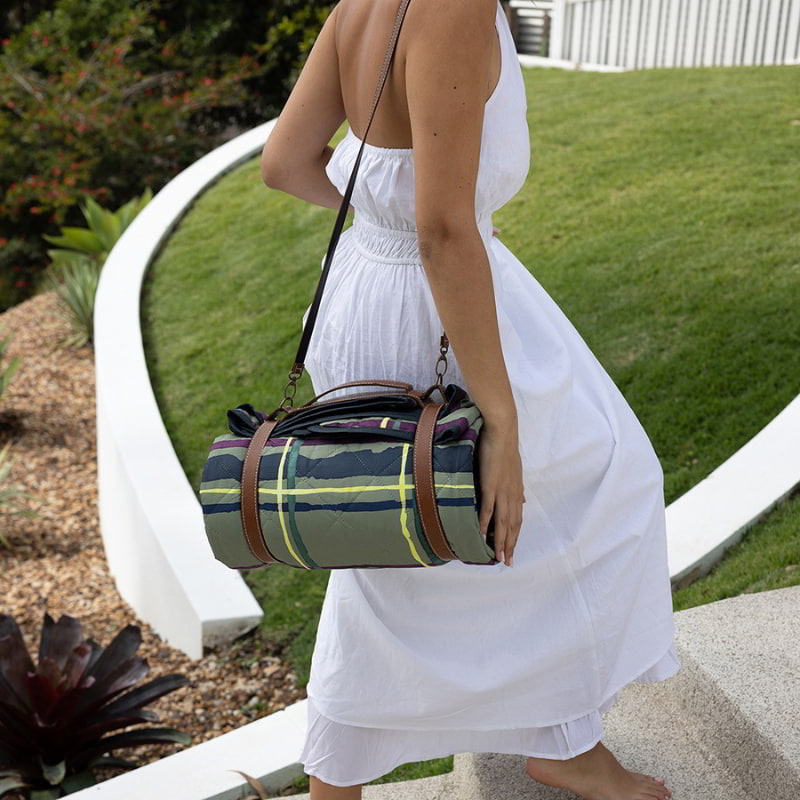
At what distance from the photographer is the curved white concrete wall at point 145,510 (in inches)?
168

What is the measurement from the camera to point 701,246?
5332 mm

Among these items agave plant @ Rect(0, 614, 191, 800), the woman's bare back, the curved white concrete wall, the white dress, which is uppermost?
the woman's bare back

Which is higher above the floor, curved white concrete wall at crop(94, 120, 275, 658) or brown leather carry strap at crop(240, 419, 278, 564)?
brown leather carry strap at crop(240, 419, 278, 564)

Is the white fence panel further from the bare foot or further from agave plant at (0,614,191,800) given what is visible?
the bare foot

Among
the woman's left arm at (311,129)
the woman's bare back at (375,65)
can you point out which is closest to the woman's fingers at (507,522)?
the woman's bare back at (375,65)

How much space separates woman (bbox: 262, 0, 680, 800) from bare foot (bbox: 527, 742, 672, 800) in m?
0.04

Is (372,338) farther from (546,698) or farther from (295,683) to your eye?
(295,683)

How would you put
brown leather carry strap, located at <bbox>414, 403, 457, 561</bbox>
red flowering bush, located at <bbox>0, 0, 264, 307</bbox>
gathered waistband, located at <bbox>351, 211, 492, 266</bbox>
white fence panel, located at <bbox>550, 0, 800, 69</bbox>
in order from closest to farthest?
brown leather carry strap, located at <bbox>414, 403, 457, 561</bbox> < gathered waistband, located at <bbox>351, 211, 492, 266</bbox> < white fence panel, located at <bbox>550, 0, 800, 69</bbox> < red flowering bush, located at <bbox>0, 0, 264, 307</bbox>

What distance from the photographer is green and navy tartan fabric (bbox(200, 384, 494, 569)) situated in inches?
63.6

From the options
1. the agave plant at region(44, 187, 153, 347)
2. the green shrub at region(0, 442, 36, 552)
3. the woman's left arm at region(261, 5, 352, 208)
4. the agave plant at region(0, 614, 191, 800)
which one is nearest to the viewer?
the woman's left arm at region(261, 5, 352, 208)

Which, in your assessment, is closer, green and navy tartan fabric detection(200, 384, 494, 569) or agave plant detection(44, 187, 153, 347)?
green and navy tartan fabric detection(200, 384, 494, 569)

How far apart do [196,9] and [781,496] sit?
12610 millimetres

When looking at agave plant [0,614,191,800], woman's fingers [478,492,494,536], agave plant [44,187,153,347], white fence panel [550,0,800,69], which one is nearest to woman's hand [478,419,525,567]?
woman's fingers [478,492,494,536]

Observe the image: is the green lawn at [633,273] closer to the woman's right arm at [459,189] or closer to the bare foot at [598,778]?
the bare foot at [598,778]
